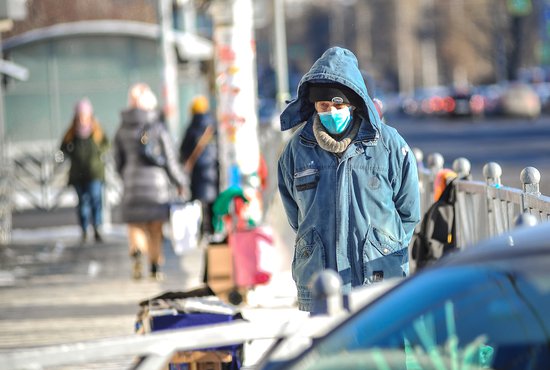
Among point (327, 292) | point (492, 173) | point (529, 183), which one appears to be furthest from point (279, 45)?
point (327, 292)

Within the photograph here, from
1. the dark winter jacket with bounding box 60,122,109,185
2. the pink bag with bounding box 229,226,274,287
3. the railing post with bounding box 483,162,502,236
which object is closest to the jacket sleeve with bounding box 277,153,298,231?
the railing post with bounding box 483,162,502,236

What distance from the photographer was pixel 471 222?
7.68 meters

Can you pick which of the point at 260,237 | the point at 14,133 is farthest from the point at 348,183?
the point at 14,133

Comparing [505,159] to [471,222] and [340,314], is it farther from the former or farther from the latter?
[340,314]

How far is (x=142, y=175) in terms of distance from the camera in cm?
1316

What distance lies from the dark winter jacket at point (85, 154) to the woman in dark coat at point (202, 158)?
1.65 m

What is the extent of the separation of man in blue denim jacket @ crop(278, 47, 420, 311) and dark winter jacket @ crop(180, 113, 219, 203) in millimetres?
10223

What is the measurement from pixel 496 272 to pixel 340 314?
47 cm

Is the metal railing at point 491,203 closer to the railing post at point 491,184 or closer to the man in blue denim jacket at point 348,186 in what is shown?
the railing post at point 491,184

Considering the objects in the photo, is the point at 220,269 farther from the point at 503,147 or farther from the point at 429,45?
the point at 429,45

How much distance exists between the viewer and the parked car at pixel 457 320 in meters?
3.48

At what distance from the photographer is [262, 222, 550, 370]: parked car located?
348cm

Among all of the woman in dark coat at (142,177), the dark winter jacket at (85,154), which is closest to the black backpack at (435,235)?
the woman in dark coat at (142,177)

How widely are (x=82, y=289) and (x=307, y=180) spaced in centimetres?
749
